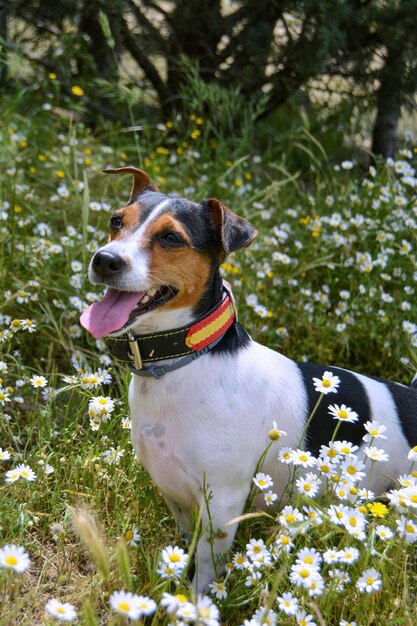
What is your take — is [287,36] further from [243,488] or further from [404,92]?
[243,488]

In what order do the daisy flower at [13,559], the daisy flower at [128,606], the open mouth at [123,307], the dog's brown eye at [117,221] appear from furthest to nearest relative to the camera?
the dog's brown eye at [117,221]
the open mouth at [123,307]
the daisy flower at [13,559]
the daisy flower at [128,606]

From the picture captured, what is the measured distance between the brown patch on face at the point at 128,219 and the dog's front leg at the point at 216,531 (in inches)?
37.4

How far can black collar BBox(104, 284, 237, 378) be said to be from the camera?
8.27 ft

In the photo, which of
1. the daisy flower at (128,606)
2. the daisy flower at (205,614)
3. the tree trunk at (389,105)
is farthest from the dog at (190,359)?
the tree trunk at (389,105)

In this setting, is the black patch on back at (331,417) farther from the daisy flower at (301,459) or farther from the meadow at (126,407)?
the daisy flower at (301,459)

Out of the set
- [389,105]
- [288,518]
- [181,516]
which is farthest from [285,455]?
[389,105]

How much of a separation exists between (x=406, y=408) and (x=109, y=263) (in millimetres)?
1366

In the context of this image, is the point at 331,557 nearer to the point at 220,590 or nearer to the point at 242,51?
the point at 220,590

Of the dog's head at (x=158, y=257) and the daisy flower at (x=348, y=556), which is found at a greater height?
the dog's head at (x=158, y=257)

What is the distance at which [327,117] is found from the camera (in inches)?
238

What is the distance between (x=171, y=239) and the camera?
8.38 feet

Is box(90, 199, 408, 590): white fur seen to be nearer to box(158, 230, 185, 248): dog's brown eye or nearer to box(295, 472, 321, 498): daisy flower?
box(158, 230, 185, 248): dog's brown eye

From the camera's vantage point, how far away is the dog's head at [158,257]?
242 cm

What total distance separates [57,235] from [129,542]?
236cm
